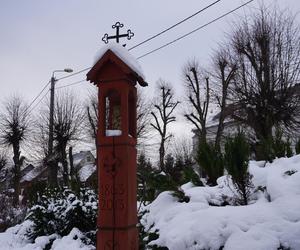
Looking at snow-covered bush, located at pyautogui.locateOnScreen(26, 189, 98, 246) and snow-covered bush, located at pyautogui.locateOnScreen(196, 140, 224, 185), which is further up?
snow-covered bush, located at pyautogui.locateOnScreen(196, 140, 224, 185)

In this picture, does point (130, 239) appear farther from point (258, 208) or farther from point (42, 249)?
point (42, 249)

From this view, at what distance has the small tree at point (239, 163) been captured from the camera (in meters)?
5.23

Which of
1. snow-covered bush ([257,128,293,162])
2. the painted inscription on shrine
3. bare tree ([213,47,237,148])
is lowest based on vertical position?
the painted inscription on shrine

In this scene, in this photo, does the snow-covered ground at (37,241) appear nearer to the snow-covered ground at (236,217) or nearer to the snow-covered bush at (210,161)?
the snow-covered ground at (236,217)

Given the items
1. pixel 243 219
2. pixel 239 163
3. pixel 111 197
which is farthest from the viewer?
pixel 239 163

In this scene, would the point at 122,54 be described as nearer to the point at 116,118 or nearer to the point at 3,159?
the point at 116,118

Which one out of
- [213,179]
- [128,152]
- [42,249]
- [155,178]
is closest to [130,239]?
[128,152]

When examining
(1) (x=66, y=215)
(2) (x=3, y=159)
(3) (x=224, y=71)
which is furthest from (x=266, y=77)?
(2) (x=3, y=159)

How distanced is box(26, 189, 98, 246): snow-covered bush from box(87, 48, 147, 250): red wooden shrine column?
2.96 meters

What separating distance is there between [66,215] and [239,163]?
3.84 metres

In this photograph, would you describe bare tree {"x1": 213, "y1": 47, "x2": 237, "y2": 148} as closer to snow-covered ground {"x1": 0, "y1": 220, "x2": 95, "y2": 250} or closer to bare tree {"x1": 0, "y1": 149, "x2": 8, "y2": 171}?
snow-covered ground {"x1": 0, "y1": 220, "x2": 95, "y2": 250}

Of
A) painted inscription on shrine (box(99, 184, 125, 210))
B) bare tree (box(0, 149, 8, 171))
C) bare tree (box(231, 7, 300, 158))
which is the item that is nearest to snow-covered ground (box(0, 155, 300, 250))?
painted inscription on shrine (box(99, 184, 125, 210))

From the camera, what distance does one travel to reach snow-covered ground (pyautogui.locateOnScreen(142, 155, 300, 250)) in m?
4.16

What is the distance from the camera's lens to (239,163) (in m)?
5.25
